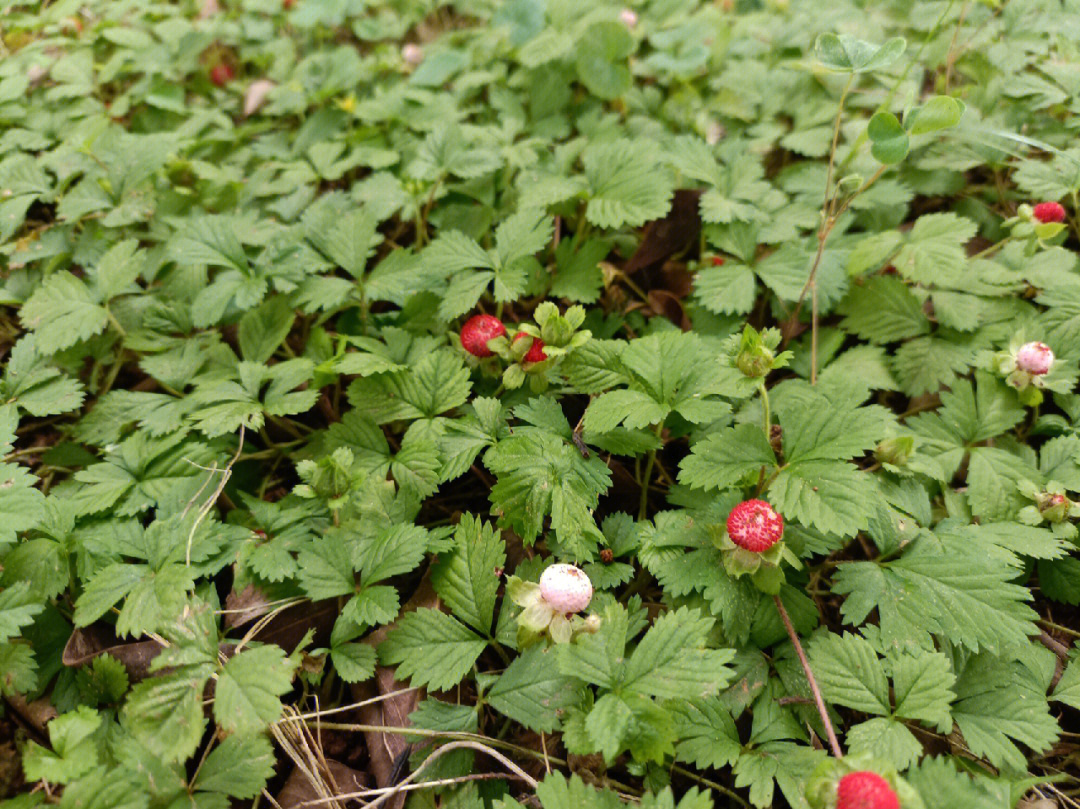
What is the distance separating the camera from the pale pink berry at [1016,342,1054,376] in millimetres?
1530

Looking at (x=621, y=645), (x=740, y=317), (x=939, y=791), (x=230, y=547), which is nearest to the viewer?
(x=939, y=791)

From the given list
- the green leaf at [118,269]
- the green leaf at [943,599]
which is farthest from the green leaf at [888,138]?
the green leaf at [118,269]

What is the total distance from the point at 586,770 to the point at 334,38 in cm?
317

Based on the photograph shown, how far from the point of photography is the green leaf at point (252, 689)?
3.63ft

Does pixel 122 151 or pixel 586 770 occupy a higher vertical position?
pixel 122 151

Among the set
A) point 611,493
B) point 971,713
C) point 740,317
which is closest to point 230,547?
point 611,493

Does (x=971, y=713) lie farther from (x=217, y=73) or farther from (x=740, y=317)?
(x=217, y=73)

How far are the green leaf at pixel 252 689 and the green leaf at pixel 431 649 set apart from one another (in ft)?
0.68

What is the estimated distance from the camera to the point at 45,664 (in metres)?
1.38

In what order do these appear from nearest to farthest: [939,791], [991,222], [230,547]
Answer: [939,791] → [230,547] → [991,222]

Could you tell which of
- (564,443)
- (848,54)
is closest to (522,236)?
(564,443)

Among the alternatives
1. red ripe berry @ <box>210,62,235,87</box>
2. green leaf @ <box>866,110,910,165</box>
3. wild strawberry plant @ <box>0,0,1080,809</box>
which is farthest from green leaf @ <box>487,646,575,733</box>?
red ripe berry @ <box>210,62,235,87</box>

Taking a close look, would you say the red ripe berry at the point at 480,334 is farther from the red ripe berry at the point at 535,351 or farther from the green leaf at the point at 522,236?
the green leaf at the point at 522,236

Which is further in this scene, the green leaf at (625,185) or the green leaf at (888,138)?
the green leaf at (625,185)
